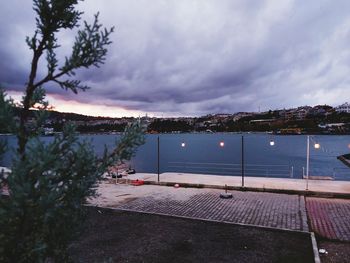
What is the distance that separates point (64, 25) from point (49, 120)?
1189 mm

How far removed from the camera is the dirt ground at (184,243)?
9039mm

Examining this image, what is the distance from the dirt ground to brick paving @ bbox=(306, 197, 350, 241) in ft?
4.67

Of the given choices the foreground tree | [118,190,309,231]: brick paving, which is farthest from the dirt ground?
the foreground tree

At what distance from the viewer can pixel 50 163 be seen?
272 cm

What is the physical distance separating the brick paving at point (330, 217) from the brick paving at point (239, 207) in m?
0.40

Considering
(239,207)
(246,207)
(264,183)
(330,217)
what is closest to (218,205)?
(239,207)

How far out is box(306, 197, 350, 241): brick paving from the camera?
1120cm

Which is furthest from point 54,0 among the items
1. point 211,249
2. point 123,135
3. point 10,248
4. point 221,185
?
point 221,185

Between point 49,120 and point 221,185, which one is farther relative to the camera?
point 221,185

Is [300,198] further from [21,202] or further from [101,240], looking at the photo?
[21,202]

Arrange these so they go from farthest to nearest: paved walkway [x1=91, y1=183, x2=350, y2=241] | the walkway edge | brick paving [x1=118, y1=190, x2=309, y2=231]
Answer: the walkway edge, brick paving [x1=118, y1=190, x2=309, y2=231], paved walkway [x1=91, y1=183, x2=350, y2=241]

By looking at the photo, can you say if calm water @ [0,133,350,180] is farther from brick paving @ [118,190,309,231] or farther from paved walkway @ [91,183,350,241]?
brick paving @ [118,190,309,231]

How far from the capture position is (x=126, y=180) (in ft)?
73.9

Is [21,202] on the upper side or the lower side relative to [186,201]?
→ upper
